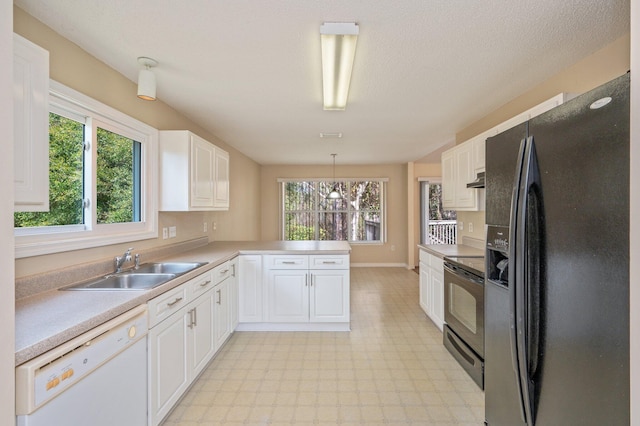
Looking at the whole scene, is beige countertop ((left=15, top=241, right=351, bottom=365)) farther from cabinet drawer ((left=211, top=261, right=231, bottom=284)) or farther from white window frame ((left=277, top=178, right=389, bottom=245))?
white window frame ((left=277, top=178, right=389, bottom=245))

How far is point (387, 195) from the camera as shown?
721 centimetres

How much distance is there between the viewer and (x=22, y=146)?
1192 millimetres

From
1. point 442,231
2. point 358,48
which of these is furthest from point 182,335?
point 442,231

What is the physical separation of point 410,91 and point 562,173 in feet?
6.43

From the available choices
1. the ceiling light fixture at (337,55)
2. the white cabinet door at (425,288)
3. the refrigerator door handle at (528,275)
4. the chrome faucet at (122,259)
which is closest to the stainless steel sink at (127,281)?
the chrome faucet at (122,259)

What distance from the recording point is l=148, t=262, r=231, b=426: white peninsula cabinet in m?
1.71

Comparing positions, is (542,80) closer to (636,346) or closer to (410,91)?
(410,91)

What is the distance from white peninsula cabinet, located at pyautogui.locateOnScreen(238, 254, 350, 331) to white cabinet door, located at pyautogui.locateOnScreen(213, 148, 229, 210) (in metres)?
0.75

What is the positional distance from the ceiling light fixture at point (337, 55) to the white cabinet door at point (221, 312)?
6.52 ft

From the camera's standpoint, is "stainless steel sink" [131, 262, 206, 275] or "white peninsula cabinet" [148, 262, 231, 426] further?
Answer: "stainless steel sink" [131, 262, 206, 275]

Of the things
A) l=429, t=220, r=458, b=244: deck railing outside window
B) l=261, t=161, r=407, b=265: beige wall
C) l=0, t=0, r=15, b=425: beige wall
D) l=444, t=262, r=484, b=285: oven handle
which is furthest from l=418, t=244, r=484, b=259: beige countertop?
l=429, t=220, r=458, b=244: deck railing outside window

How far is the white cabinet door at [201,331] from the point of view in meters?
2.18

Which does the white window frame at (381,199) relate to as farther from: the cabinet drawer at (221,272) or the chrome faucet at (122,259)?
the chrome faucet at (122,259)

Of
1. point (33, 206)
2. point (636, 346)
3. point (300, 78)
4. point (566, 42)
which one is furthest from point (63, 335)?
point (566, 42)
